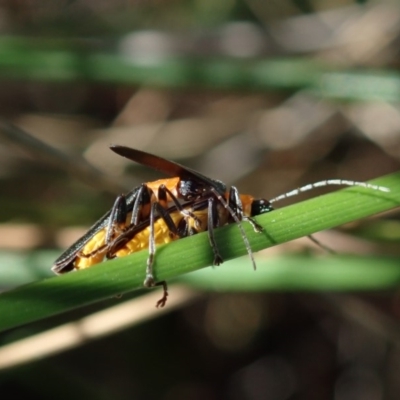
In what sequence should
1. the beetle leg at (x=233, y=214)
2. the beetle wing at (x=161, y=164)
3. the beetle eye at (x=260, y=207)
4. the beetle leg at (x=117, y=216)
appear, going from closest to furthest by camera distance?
the beetle leg at (x=233, y=214) < the beetle wing at (x=161, y=164) < the beetle leg at (x=117, y=216) < the beetle eye at (x=260, y=207)

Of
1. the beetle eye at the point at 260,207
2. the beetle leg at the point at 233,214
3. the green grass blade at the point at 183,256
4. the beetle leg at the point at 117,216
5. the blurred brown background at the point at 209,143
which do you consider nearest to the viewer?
the green grass blade at the point at 183,256

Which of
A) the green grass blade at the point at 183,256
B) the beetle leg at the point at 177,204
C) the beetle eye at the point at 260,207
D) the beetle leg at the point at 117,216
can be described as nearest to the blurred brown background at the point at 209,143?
the beetle leg at the point at 117,216

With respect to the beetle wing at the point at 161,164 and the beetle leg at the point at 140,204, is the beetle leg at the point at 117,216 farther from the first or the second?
the beetle wing at the point at 161,164

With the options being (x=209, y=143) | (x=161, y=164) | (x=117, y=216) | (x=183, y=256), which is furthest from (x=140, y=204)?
(x=209, y=143)

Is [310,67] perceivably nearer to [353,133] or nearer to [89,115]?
[353,133]

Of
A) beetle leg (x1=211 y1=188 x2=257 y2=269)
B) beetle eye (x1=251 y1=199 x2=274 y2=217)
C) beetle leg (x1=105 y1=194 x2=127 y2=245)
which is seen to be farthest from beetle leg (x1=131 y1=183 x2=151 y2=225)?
beetle eye (x1=251 y1=199 x2=274 y2=217)

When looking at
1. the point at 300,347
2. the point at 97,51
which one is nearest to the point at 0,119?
the point at 97,51

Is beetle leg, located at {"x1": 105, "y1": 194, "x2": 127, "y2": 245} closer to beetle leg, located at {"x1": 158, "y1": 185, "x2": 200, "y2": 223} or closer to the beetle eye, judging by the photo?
beetle leg, located at {"x1": 158, "y1": 185, "x2": 200, "y2": 223}
